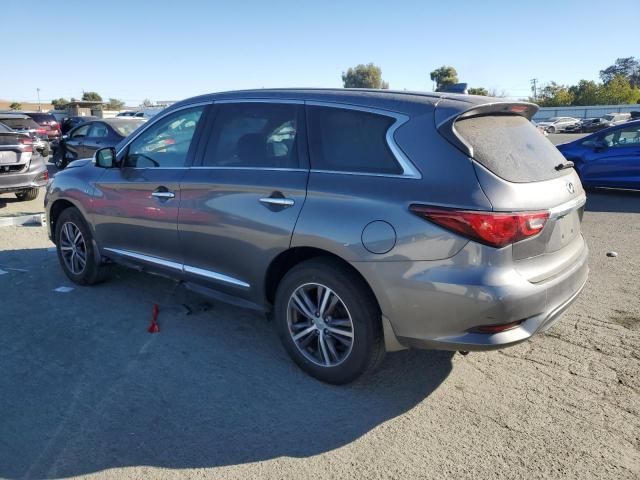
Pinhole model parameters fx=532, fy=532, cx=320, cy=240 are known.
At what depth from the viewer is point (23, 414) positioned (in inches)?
126

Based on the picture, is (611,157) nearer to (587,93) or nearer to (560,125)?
(560,125)

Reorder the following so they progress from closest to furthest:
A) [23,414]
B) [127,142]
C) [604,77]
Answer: [23,414]
[127,142]
[604,77]

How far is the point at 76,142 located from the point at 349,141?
1285 cm

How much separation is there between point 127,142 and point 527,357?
3.89 meters

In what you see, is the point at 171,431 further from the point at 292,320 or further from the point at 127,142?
the point at 127,142

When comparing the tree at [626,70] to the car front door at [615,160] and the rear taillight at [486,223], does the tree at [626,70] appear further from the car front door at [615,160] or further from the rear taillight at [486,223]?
the rear taillight at [486,223]

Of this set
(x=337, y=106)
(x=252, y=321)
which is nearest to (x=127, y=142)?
(x=252, y=321)

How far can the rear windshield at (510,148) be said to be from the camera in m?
3.06

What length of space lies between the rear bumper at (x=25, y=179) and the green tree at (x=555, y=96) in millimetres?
77785

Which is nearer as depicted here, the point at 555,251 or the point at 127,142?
the point at 555,251

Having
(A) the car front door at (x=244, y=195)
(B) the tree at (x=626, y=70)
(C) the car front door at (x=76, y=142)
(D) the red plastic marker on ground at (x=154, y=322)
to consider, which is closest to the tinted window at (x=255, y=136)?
(A) the car front door at (x=244, y=195)

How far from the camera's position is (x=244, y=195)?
3803 millimetres

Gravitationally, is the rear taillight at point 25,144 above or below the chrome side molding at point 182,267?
above

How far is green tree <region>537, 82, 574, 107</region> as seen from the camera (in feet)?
250
